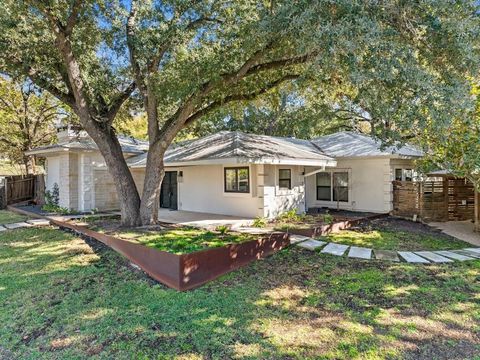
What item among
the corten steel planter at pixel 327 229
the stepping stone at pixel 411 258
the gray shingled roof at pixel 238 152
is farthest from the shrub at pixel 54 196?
the stepping stone at pixel 411 258

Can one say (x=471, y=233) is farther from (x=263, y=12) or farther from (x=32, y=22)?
(x=32, y=22)

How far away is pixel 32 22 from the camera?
7750 mm

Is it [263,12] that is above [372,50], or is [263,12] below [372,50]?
above

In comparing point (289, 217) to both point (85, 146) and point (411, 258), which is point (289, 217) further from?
point (85, 146)

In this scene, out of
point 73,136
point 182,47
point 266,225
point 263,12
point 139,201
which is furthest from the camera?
point 73,136

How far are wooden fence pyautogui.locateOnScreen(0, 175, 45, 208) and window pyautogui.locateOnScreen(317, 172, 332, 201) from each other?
541 inches

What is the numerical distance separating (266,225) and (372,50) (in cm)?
616

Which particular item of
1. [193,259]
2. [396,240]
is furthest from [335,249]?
[193,259]

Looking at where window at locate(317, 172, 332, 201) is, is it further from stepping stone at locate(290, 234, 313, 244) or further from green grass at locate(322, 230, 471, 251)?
stepping stone at locate(290, 234, 313, 244)

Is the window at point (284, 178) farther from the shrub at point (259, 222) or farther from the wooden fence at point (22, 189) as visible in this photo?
the wooden fence at point (22, 189)

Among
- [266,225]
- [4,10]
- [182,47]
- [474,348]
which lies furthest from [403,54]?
[4,10]

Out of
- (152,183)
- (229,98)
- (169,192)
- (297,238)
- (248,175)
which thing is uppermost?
(229,98)

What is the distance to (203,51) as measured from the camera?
7.74 meters

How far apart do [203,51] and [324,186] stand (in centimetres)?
894
